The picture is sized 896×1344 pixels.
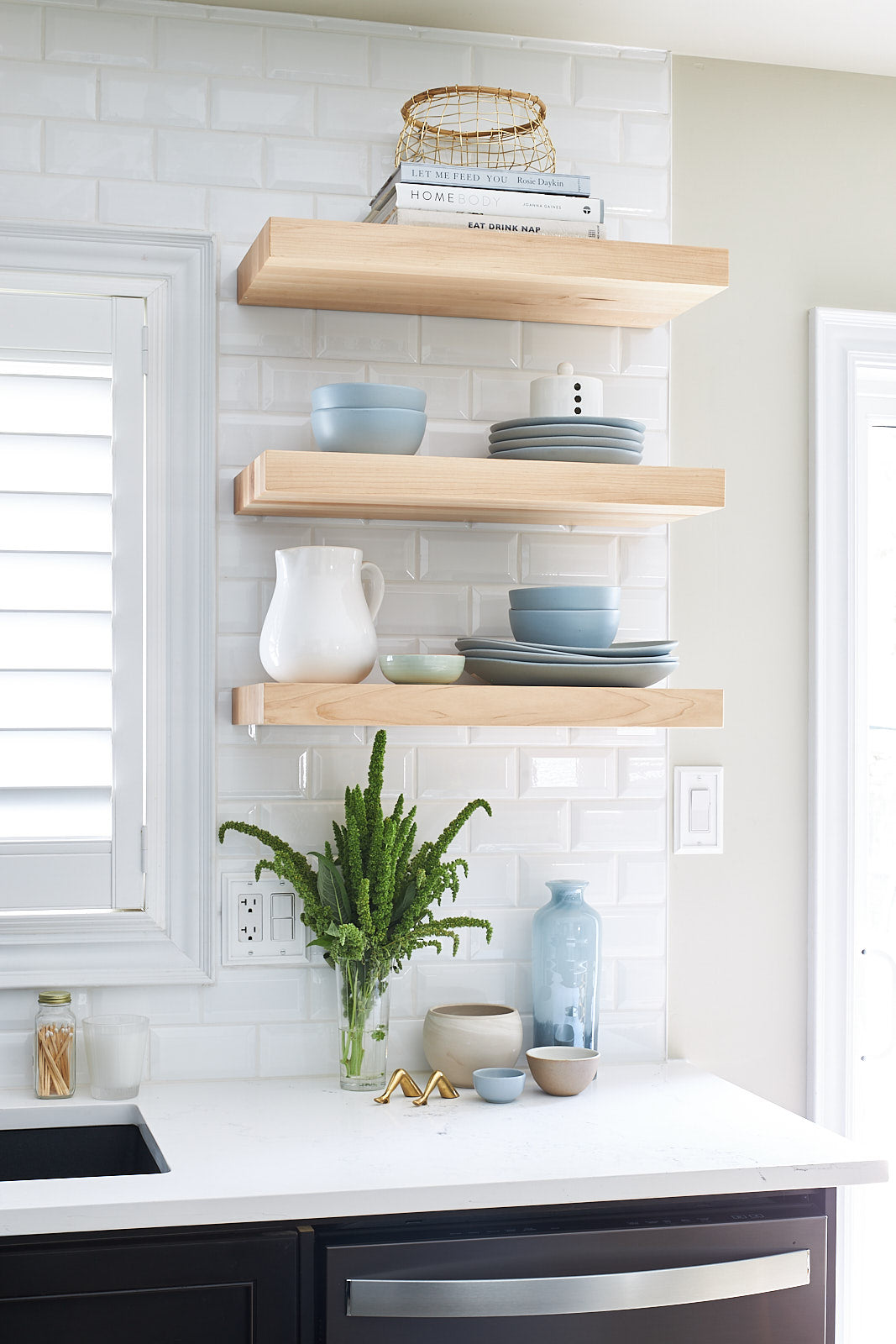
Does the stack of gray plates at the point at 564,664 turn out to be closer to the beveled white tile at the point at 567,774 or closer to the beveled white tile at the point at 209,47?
the beveled white tile at the point at 567,774

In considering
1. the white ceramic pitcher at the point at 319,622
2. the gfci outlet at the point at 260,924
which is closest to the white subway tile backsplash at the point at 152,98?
the white ceramic pitcher at the point at 319,622

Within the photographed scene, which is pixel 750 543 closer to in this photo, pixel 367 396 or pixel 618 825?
pixel 618 825

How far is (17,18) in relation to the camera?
200 centimetres

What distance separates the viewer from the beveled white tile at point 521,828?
215cm

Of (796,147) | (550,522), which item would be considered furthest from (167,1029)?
(796,147)

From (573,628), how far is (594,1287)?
0.86m

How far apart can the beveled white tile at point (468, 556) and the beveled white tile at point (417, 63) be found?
707 mm

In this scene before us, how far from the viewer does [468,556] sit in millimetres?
2146

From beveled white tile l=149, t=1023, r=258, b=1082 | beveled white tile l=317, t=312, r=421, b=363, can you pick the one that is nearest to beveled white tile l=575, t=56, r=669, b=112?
beveled white tile l=317, t=312, r=421, b=363

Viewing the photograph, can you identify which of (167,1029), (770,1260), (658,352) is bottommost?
(770,1260)

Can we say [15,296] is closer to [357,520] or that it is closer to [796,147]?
[357,520]

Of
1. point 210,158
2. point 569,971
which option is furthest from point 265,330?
point 569,971

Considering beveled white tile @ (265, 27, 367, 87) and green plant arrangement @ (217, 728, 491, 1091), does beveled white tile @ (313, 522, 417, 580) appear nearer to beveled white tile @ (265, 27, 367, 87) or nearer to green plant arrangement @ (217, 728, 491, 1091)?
green plant arrangement @ (217, 728, 491, 1091)

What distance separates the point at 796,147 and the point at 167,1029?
5.86 feet
